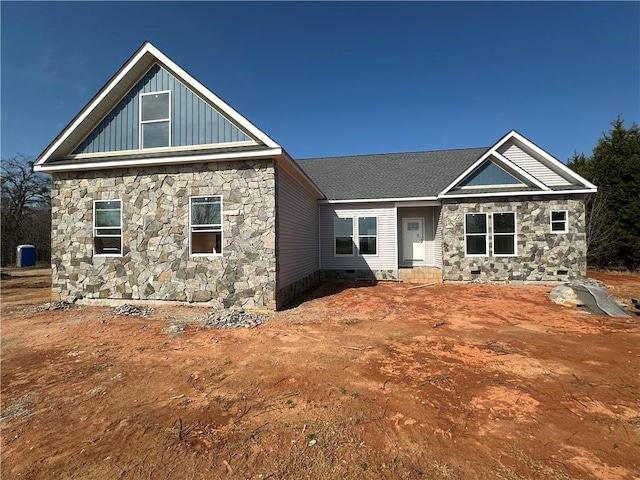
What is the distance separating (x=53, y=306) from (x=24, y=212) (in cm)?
2629

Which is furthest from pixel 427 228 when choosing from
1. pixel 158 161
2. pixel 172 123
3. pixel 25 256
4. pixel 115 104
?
pixel 25 256

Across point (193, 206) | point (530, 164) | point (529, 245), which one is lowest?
point (529, 245)

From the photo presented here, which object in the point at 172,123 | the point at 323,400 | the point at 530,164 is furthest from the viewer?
the point at 530,164

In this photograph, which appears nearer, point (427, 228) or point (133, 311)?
point (133, 311)

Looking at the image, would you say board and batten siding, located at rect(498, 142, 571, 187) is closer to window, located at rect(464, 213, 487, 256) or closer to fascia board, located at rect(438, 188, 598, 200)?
fascia board, located at rect(438, 188, 598, 200)

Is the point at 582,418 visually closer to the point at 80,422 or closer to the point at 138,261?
the point at 80,422

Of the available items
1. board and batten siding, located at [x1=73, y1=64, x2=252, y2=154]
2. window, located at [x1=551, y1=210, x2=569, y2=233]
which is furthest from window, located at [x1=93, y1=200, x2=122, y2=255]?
window, located at [x1=551, y1=210, x2=569, y2=233]

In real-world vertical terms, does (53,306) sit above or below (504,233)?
below

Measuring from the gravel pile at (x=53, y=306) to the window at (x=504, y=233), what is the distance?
14.9 m

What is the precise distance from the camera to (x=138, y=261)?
29.3 ft

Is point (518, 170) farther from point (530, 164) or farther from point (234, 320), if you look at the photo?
point (234, 320)

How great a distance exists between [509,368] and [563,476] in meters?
2.34

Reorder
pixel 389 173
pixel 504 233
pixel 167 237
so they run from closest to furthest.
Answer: pixel 167 237
pixel 504 233
pixel 389 173

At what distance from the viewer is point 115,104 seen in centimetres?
934
